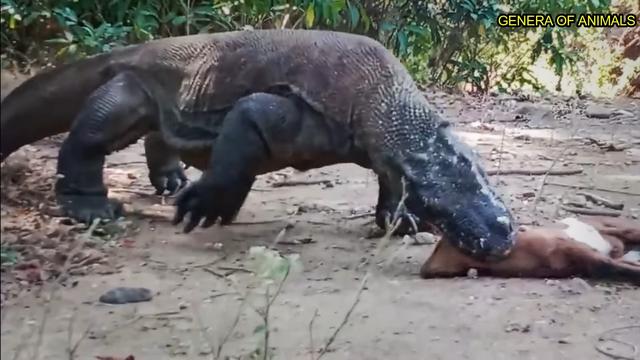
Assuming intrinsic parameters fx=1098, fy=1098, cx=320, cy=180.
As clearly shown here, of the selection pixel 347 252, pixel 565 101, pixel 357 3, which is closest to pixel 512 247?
pixel 347 252

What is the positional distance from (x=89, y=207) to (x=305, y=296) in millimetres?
1178

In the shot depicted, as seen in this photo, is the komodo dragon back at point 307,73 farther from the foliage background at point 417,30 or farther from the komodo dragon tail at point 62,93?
the foliage background at point 417,30

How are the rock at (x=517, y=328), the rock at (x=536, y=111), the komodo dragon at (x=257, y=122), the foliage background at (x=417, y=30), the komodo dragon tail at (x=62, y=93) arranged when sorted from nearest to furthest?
the rock at (x=517, y=328) → the komodo dragon at (x=257, y=122) → the komodo dragon tail at (x=62, y=93) → the foliage background at (x=417, y=30) → the rock at (x=536, y=111)

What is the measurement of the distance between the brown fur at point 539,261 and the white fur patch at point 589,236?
38 millimetres

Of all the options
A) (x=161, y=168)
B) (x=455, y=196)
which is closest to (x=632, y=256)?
(x=455, y=196)

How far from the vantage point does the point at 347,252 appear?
152 inches

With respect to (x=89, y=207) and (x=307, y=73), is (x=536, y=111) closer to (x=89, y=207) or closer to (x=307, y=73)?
(x=307, y=73)

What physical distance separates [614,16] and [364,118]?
732 centimetres

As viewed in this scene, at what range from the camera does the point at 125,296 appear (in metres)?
3.17

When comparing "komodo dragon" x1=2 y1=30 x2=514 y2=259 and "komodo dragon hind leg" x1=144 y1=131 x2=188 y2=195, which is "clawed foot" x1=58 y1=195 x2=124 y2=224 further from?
"komodo dragon hind leg" x1=144 y1=131 x2=188 y2=195

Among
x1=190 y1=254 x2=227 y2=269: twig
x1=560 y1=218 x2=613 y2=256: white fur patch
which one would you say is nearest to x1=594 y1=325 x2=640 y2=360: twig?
x1=560 y1=218 x2=613 y2=256: white fur patch

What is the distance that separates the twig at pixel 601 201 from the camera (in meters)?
4.59

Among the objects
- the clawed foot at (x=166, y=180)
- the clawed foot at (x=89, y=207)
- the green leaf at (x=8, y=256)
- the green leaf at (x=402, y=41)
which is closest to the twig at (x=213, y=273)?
the clawed foot at (x=89, y=207)

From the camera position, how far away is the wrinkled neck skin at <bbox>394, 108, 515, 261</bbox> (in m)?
3.42
